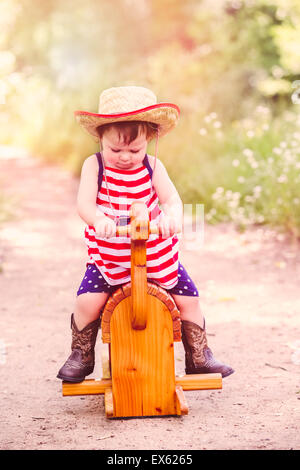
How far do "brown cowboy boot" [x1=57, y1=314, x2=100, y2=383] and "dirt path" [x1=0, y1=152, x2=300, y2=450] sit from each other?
7.4 inches

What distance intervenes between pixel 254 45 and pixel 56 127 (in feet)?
17.5

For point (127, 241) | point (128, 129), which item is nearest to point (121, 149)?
point (128, 129)

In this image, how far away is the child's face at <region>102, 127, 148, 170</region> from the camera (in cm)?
294

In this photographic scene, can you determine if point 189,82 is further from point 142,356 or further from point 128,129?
point 142,356

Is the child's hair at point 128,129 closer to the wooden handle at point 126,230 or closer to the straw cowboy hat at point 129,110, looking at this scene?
the straw cowboy hat at point 129,110

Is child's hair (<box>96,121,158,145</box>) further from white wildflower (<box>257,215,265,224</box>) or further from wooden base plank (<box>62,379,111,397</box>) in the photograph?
white wildflower (<box>257,215,265,224</box>)

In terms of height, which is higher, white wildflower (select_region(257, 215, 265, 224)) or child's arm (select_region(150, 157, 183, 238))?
white wildflower (select_region(257, 215, 265, 224))

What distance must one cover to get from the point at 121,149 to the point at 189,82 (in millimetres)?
10917

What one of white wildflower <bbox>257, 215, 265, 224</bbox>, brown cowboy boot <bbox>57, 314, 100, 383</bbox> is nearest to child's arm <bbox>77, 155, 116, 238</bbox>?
brown cowboy boot <bbox>57, 314, 100, 383</bbox>

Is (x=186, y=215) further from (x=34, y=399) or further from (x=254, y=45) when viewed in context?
(x=254, y=45)

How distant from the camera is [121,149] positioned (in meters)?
2.96

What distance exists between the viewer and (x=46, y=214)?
9375mm

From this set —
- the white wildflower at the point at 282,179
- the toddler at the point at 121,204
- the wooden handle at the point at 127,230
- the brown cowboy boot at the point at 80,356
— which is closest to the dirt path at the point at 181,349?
the brown cowboy boot at the point at 80,356

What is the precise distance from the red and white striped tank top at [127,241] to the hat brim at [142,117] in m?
0.21
